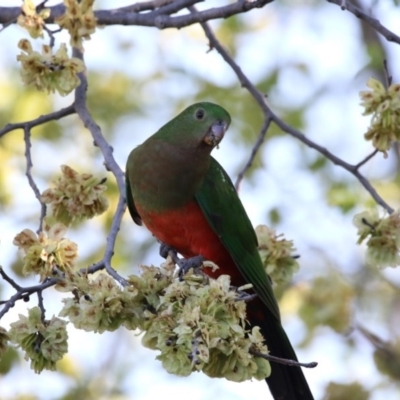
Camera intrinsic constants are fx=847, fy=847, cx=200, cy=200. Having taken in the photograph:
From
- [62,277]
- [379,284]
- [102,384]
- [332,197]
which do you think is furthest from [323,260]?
[62,277]

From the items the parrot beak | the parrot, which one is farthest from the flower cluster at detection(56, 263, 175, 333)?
the parrot beak

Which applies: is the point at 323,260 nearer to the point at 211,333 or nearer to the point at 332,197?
the point at 332,197

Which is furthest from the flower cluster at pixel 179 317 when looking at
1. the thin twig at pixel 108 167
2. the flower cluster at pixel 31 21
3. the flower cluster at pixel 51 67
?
the flower cluster at pixel 31 21

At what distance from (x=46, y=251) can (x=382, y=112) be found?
6.40ft

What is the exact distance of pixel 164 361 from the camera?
330 centimetres

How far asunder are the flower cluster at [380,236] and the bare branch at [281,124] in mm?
76

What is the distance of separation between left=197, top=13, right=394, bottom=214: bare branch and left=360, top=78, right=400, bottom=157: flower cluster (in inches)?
10.1

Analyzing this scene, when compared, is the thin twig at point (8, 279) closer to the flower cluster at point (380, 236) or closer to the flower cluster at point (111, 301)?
the flower cluster at point (111, 301)

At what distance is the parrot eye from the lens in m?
4.98

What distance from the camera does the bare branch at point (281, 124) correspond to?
4790 millimetres

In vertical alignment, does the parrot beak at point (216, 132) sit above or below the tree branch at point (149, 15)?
below

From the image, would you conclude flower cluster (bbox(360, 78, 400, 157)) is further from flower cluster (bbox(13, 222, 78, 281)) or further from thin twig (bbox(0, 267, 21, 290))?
thin twig (bbox(0, 267, 21, 290))

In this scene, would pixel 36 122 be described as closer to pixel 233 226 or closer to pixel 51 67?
pixel 51 67

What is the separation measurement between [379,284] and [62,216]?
4.53 meters
